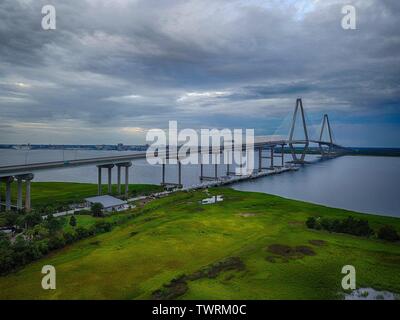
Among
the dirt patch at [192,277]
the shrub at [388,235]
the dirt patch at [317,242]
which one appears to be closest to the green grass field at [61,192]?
the dirt patch at [192,277]

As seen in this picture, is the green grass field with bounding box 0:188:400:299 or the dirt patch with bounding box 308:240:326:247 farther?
the dirt patch with bounding box 308:240:326:247

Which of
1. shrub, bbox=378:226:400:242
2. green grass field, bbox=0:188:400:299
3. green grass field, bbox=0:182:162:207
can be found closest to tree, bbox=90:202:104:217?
green grass field, bbox=0:188:400:299

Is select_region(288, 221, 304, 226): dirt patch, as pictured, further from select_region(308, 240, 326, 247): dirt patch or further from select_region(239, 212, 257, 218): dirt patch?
select_region(308, 240, 326, 247): dirt patch

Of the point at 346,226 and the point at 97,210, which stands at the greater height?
the point at 97,210

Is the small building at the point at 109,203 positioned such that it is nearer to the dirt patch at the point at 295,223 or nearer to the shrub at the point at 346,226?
the dirt patch at the point at 295,223

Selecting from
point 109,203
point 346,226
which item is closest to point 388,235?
point 346,226

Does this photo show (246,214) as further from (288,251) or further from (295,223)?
(288,251)

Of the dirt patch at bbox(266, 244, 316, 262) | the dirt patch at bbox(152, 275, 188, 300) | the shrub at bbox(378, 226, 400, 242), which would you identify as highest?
the shrub at bbox(378, 226, 400, 242)
